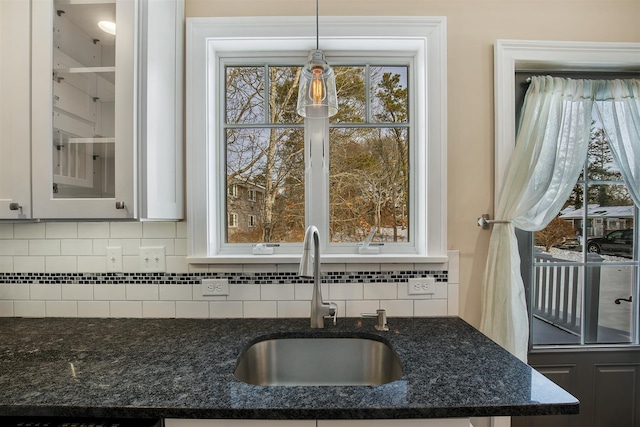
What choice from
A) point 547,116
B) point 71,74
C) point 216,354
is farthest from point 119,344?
point 547,116

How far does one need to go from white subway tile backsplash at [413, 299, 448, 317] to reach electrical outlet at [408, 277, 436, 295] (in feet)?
0.16

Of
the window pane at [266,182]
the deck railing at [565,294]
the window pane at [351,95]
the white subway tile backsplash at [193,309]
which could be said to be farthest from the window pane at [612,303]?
the white subway tile backsplash at [193,309]

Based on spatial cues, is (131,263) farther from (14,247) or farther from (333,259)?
(333,259)

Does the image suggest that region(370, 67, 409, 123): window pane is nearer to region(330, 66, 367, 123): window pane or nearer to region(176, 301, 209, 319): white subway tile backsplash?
region(330, 66, 367, 123): window pane

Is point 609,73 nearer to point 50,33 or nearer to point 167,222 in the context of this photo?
point 167,222

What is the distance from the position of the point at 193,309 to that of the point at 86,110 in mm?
964

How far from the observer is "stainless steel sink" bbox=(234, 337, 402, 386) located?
1.25 meters

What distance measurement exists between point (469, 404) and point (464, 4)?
66.1 inches

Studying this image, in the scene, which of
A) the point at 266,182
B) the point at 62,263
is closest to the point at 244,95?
the point at 266,182

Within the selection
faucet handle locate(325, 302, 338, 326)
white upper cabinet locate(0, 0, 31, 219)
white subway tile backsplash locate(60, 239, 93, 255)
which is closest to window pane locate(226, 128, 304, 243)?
faucet handle locate(325, 302, 338, 326)

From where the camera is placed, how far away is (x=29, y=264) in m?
1.47

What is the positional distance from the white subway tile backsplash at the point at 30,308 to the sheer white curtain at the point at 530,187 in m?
2.15

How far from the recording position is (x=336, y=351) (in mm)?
1285

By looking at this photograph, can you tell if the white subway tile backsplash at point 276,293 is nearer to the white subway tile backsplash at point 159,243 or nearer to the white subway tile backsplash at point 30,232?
the white subway tile backsplash at point 159,243
